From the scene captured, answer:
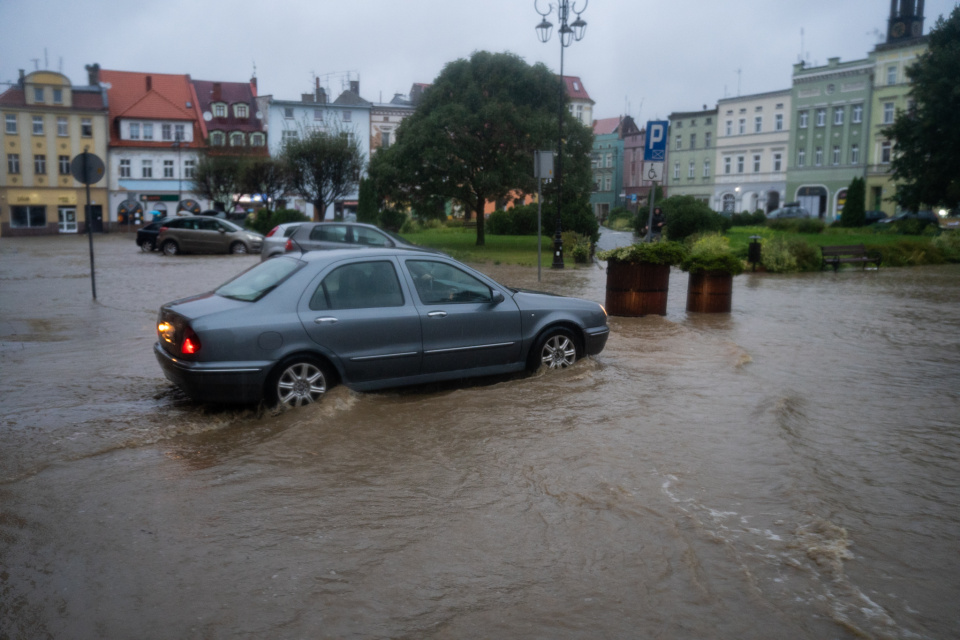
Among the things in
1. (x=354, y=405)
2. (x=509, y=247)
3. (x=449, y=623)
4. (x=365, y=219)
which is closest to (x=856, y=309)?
(x=354, y=405)

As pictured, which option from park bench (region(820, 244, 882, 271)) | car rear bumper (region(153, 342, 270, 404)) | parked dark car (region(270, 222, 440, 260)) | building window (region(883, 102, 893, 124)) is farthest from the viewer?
building window (region(883, 102, 893, 124))

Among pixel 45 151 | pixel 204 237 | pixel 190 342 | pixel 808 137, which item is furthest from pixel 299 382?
pixel 808 137

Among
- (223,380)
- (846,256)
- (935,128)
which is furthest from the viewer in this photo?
(935,128)

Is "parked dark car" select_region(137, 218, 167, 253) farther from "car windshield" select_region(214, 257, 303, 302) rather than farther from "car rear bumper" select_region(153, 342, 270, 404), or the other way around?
"car rear bumper" select_region(153, 342, 270, 404)

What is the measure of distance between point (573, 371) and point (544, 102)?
1121 inches

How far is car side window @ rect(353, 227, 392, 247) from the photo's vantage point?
→ 19109mm

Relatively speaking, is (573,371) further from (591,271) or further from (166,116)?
(166,116)

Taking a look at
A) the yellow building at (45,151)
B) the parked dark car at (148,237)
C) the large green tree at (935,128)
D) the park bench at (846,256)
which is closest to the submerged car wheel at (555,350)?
the park bench at (846,256)

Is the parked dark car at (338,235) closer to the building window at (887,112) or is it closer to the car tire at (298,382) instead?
the car tire at (298,382)

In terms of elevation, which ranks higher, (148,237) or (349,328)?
(349,328)

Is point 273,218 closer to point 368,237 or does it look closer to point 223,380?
point 368,237

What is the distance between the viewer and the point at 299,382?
698 centimetres

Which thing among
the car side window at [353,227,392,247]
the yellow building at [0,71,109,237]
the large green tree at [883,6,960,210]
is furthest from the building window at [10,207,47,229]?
the large green tree at [883,6,960,210]

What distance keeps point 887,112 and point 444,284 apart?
65.5 m
